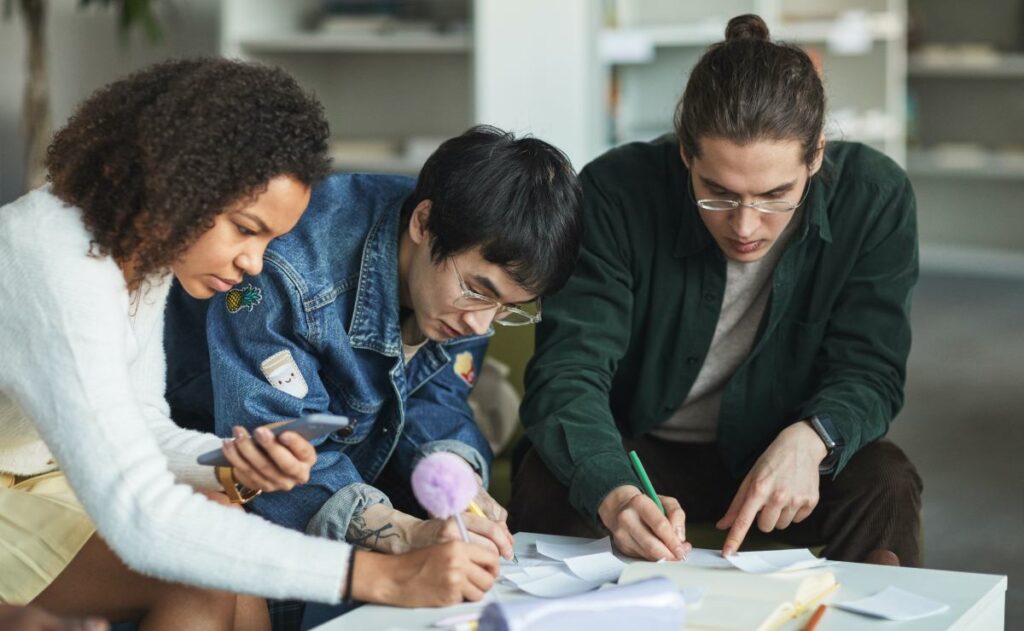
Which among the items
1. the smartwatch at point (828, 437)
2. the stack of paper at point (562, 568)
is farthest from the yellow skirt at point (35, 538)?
the smartwatch at point (828, 437)

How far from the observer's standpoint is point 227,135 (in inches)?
54.5

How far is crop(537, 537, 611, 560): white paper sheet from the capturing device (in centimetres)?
160

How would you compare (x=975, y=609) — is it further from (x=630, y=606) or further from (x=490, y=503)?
(x=490, y=503)

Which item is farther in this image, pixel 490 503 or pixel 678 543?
pixel 490 503

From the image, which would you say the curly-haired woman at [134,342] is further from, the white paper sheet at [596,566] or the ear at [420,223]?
the ear at [420,223]

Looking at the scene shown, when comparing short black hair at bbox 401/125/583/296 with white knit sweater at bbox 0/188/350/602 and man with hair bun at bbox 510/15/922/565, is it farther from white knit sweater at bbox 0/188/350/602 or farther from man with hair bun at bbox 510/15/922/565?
white knit sweater at bbox 0/188/350/602

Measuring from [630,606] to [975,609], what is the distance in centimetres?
42

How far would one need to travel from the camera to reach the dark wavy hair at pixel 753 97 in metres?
1.81

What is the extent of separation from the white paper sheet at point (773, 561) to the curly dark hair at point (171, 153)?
68 centimetres

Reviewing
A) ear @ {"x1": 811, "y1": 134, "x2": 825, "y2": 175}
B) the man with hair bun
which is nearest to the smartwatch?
the man with hair bun

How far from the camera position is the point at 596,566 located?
61.4 inches

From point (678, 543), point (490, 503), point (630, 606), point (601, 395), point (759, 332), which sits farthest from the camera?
point (759, 332)

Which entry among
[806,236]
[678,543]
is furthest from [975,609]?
[806,236]

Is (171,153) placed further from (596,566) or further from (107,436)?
(596,566)
